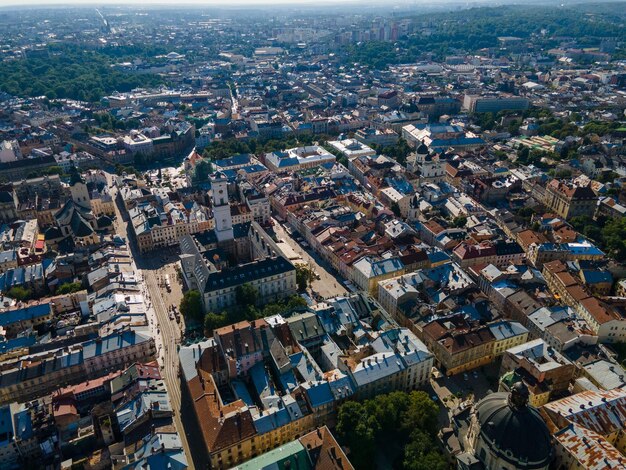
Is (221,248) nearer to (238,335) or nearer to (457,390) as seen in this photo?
(238,335)

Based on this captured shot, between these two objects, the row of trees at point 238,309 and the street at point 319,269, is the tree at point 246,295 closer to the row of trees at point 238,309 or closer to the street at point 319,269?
the row of trees at point 238,309

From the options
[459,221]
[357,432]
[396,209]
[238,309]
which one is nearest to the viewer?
[357,432]

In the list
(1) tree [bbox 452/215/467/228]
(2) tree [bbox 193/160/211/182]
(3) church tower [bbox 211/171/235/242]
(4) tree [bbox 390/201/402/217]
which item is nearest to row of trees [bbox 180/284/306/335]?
(3) church tower [bbox 211/171/235/242]

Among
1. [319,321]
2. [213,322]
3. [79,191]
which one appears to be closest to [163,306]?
[213,322]

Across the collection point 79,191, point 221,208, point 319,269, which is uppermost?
point 221,208

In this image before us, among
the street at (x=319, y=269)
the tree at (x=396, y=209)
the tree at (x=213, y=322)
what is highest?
the tree at (x=213, y=322)

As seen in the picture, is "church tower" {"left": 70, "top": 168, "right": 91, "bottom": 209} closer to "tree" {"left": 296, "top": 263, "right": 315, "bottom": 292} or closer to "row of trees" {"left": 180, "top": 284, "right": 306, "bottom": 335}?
"row of trees" {"left": 180, "top": 284, "right": 306, "bottom": 335}

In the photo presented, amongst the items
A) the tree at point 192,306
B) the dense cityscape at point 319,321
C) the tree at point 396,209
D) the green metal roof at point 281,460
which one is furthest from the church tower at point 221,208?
the green metal roof at point 281,460

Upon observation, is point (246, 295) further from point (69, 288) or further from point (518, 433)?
point (518, 433)
